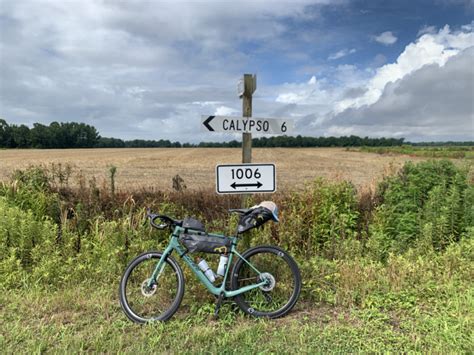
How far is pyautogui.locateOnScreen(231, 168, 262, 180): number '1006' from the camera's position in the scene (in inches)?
169

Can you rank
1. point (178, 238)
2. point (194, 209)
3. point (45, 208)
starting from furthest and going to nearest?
point (194, 209) < point (45, 208) < point (178, 238)

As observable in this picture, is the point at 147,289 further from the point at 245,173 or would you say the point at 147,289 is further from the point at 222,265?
the point at 245,173

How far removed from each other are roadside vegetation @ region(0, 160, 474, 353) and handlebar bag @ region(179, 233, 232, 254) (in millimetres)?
593

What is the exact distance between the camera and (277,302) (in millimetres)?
3924

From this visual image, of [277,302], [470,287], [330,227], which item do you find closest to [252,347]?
[277,302]

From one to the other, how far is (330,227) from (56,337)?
14.3ft

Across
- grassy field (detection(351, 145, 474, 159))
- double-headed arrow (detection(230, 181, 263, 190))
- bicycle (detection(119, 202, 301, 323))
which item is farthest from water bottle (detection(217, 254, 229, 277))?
grassy field (detection(351, 145, 474, 159))

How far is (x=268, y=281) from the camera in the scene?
3.86 m

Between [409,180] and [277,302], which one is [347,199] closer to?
[409,180]

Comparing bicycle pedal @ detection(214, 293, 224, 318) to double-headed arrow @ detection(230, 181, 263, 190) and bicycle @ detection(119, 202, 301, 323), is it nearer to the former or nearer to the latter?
bicycle @ detection(119, 202, 301, 323)

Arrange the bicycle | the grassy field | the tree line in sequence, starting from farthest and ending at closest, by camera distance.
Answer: the tree line → the grassy field → the bicycle

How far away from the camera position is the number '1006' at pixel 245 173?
4.29 meters

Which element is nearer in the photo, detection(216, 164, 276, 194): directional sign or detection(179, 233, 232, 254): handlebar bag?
detection(179, 233, 232, 254): handlebar bag

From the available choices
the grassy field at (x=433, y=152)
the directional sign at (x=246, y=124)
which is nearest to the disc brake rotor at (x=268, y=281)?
the directional sign at (x=246, y=124)
